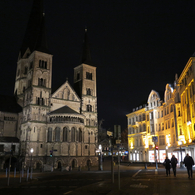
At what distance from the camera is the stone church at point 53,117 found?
5219cm

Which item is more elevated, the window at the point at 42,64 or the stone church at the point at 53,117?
the window at the point at 42,64

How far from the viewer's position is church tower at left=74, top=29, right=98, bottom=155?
201ft

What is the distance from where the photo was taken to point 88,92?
65500 mm

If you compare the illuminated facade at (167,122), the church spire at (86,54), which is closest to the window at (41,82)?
the church spire at (86,54)

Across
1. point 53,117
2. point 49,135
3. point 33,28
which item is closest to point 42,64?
point 53,117

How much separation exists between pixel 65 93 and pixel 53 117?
8.64 meters

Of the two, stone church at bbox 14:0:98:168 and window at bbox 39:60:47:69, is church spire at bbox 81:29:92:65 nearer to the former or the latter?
stone church at bbox 14:0:98:168

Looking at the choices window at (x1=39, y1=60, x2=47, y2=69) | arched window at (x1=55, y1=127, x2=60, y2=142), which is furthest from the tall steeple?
arched window at (x1=55, y1=127, x2=60, y2=142)

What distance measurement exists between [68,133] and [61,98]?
10.5 m

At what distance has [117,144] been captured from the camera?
16.1 meters

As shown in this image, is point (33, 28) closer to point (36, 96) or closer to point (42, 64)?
point (42, 64)

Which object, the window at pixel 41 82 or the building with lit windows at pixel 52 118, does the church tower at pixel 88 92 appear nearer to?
the building with lit windows at pixel 52 118

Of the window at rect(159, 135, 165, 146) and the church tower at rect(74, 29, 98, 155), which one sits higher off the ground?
the church tower at rect(74, 29, 98, 155)

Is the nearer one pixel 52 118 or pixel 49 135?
pixel 49 135
